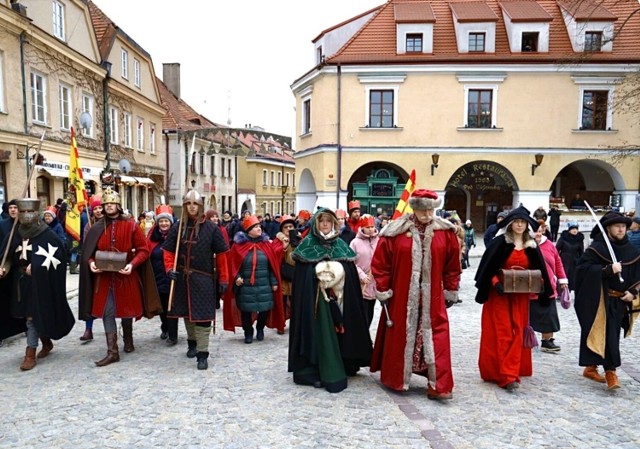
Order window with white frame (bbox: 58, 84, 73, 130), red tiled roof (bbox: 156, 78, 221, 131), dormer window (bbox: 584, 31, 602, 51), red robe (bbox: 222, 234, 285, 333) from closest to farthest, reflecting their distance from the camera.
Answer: red robe (bbox: 222, 234, 285, 333)
window with white frame (bbox: 58, 84, 73, 130)
dormer window (bbox: 584, 31, 602, 51)
red tiled roof (bbox: 156, 78, 221, 131)

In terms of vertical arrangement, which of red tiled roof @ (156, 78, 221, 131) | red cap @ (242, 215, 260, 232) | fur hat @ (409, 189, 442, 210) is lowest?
red cap @ (242, 215, 260, 232)

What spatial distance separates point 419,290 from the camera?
464cm

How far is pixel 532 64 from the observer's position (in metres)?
20.2

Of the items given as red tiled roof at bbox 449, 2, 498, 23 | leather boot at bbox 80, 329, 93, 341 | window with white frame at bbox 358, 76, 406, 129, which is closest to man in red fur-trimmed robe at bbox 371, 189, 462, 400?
leather boot at bbox 80, 329, 93, 341

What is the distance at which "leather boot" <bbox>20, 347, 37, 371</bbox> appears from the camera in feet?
18.1

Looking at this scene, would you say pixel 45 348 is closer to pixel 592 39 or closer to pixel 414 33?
pixel 414 33

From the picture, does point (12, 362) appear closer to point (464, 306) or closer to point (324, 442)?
point (324, 442)

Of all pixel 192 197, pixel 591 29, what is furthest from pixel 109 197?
pixel 591 29

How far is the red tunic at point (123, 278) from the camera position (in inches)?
224

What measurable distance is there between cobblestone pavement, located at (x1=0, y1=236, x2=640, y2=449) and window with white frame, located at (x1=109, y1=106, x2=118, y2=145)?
16.8 metres

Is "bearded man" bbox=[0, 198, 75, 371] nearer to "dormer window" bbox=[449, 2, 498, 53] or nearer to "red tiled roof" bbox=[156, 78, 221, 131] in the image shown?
"dormer window" bbox=[449, 2, 498, 53]

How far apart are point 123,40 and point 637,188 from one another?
23146 mm

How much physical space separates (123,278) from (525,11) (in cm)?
2159

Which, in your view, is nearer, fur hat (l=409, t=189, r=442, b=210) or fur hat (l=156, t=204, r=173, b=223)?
fur hat (l=409, t=189, r=442, b=210)
